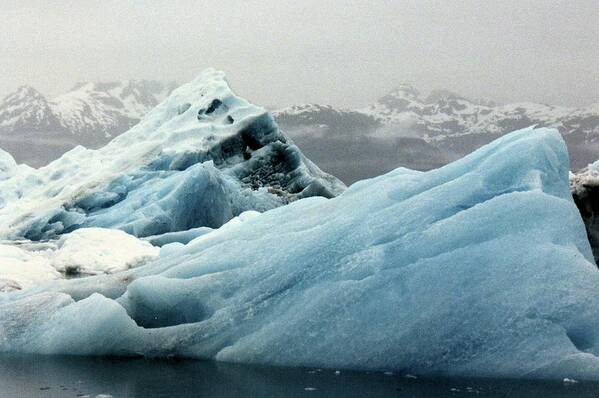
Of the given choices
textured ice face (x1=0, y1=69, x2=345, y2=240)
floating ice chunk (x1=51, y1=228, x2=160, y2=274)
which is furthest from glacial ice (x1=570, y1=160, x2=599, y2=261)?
textured ice face (x1=0, y1=69, x2=345, y2=240)

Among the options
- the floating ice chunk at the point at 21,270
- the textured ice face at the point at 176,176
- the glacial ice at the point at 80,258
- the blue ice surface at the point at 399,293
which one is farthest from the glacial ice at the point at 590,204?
the textured ice face at the point at 176,176

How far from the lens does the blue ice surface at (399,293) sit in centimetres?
628

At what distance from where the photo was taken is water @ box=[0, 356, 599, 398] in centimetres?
551

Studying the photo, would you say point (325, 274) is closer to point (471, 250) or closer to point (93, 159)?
point (471, 250)

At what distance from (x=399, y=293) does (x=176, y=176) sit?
17.3m

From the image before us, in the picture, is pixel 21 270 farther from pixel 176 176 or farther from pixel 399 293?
pixel 176 176

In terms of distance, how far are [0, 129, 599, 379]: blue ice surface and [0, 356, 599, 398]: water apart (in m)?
0.27

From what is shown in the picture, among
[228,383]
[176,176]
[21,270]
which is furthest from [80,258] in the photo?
[228,383]

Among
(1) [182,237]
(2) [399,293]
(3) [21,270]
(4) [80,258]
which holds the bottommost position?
(2) [399,293]

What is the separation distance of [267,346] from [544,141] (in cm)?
400

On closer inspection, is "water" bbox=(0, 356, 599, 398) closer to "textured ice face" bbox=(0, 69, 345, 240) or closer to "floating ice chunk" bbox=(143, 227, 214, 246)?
"floating ice chunk" bbox=(143, 227, 214, 246)

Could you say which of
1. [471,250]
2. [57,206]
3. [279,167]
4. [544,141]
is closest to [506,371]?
[471,250]

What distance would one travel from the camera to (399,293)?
6762mm

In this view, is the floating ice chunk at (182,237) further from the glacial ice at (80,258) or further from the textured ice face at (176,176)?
the textured ice face at (176,176)
